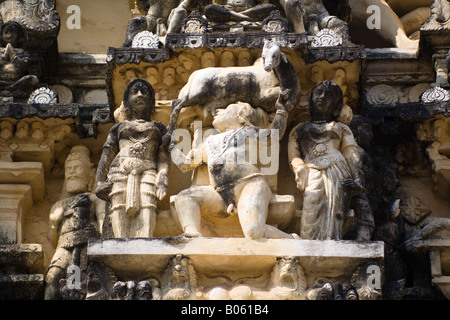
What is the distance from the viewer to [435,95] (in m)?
16.7

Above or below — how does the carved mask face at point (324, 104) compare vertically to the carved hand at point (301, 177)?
above

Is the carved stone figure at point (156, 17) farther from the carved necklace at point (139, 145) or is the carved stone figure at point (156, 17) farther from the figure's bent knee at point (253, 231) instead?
the figure's bent knee at point (253, 231)

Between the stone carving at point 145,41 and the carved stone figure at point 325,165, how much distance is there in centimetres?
185

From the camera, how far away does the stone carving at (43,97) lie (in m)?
16.8

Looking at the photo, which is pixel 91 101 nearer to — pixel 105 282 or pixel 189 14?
pixel 189 14

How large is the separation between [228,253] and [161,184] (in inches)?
46.7

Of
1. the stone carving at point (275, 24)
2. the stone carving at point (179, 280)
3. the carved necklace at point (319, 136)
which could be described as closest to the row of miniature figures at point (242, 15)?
the stone carving at point (275, 24)

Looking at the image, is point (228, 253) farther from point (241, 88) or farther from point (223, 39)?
point (223, 39)

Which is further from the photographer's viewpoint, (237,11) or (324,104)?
(237,11)

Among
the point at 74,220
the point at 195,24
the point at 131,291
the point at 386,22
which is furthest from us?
the point at 386,22

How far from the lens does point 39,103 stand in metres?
16.6

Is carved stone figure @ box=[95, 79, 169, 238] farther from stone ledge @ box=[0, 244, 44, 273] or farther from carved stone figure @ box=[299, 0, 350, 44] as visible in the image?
carved stone figure @ box=[299, 0, 350, 44]

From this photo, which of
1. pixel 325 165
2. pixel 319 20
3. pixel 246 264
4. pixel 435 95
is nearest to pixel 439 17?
pixel 435 95
